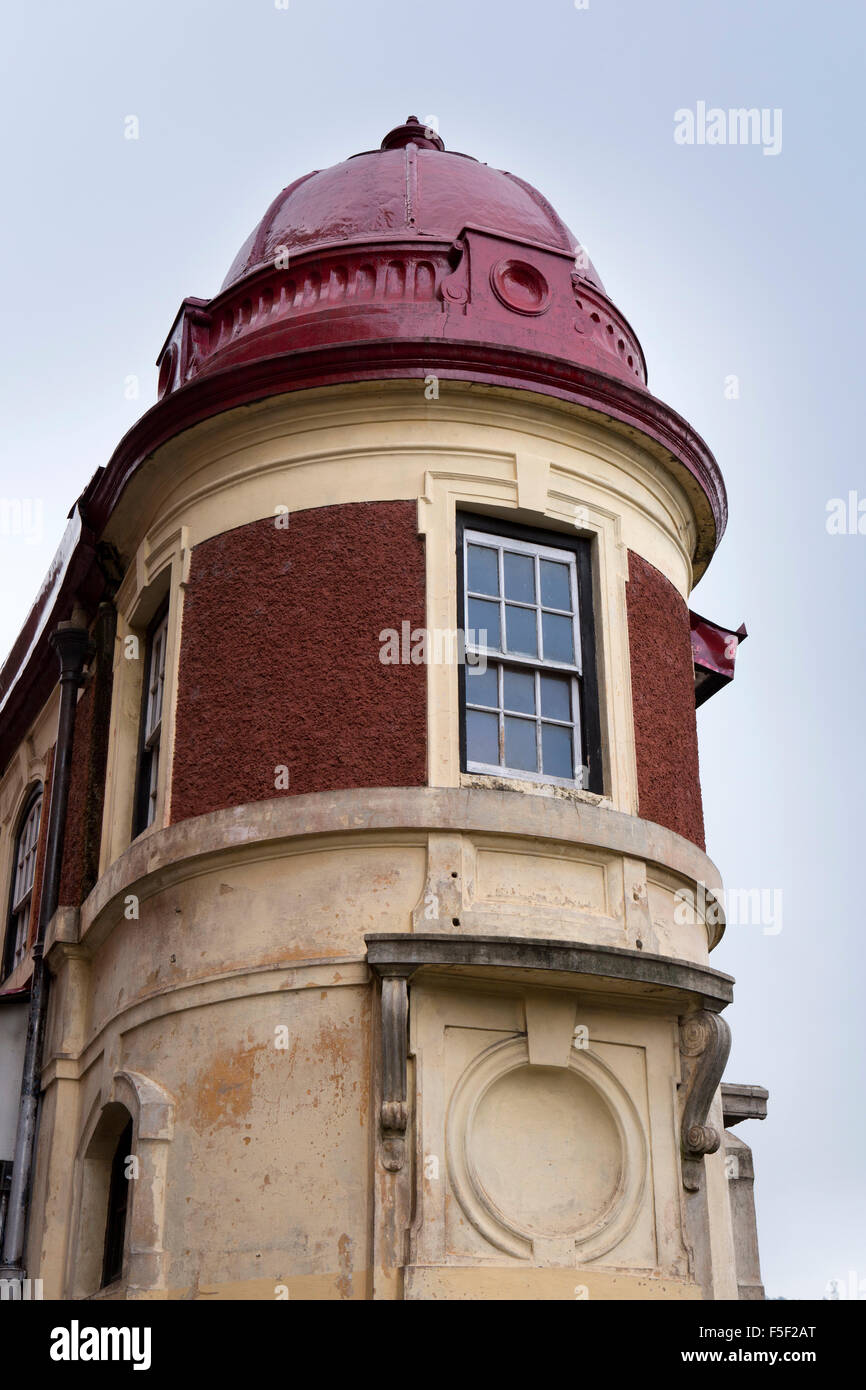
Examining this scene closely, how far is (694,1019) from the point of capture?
37.8 ft

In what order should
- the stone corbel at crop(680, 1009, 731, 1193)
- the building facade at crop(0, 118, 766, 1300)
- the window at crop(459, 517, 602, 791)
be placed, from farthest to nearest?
the window at crop(459, 517, 602, 791)
the stone corbel at crop(680, 1009, 731, 1193)
the building facade at crop(0, 118, 766, 1300)

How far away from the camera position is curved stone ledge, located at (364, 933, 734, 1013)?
1057 centimetres

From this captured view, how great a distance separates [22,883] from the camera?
1719cm

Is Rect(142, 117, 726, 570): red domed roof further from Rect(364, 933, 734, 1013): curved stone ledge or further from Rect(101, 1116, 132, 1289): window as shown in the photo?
Rect(101, 1116, 132, 1289): window

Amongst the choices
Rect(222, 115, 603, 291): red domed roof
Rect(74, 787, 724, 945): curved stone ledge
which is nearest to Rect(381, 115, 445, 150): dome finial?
Rect(222, 115, 603, 291): red domed roof

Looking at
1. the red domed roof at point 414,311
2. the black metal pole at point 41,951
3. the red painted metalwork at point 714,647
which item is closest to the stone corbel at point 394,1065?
the black metal pole at point 41,951

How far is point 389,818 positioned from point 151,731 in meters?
2.99

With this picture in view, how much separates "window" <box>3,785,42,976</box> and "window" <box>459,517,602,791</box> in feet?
21.0

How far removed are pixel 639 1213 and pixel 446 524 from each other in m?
5.05

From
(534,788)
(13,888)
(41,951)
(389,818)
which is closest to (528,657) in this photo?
(534,788)

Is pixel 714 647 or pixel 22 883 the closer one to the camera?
pixel 714 647

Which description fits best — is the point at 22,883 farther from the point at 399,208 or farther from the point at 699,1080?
the point at 699,1080

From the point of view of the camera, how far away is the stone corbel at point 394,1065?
10453mm
